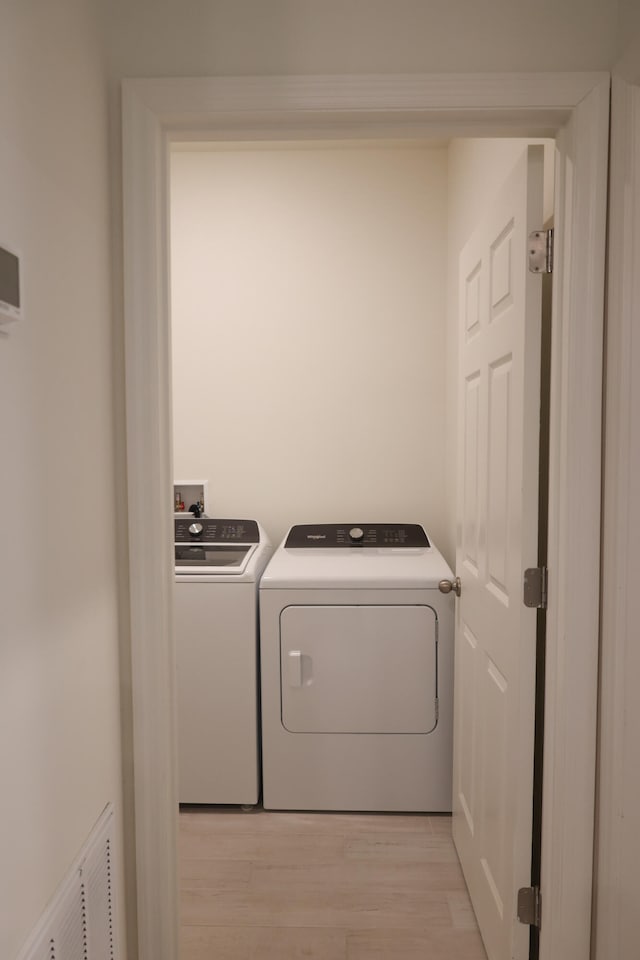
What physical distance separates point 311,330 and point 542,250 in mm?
1867

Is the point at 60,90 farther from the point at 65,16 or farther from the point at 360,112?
the point at 360,112

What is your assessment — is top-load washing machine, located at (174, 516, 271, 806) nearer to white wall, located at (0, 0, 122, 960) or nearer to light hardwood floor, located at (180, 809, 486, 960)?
light hardwood floor, located at (180, 809, 486, 960)

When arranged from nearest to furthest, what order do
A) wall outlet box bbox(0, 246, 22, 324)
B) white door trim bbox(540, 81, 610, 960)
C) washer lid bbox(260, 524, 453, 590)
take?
wall outlet box bbox(0, 246, 22, 324) < white door trim bbox(540, 81, 610, 960) < washer lid bbox(260, 524, 453, 590)

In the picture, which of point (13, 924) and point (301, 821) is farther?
point (301, 821)

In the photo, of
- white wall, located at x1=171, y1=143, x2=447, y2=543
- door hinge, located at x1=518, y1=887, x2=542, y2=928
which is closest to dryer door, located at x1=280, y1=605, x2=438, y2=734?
white wall, located at x1=171, y1=143, x2=447, y2=543

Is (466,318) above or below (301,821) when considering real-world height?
above

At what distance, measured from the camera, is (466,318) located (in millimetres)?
2117

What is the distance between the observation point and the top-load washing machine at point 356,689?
2.51 metres

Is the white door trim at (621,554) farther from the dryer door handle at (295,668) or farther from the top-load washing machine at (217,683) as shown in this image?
the top-load washing machine at (217,683)

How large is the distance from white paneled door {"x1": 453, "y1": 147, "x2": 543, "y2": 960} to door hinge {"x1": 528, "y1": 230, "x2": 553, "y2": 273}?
20 millimetres

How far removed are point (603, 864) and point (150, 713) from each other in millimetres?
944

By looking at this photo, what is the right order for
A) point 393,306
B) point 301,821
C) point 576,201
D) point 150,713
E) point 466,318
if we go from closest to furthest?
point 576,201
point 150,713
point 466,318
point 301,821
point 393,306

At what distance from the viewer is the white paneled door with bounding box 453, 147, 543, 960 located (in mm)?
1499

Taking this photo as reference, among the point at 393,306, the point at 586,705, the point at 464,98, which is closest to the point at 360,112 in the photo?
the point at 464,98
